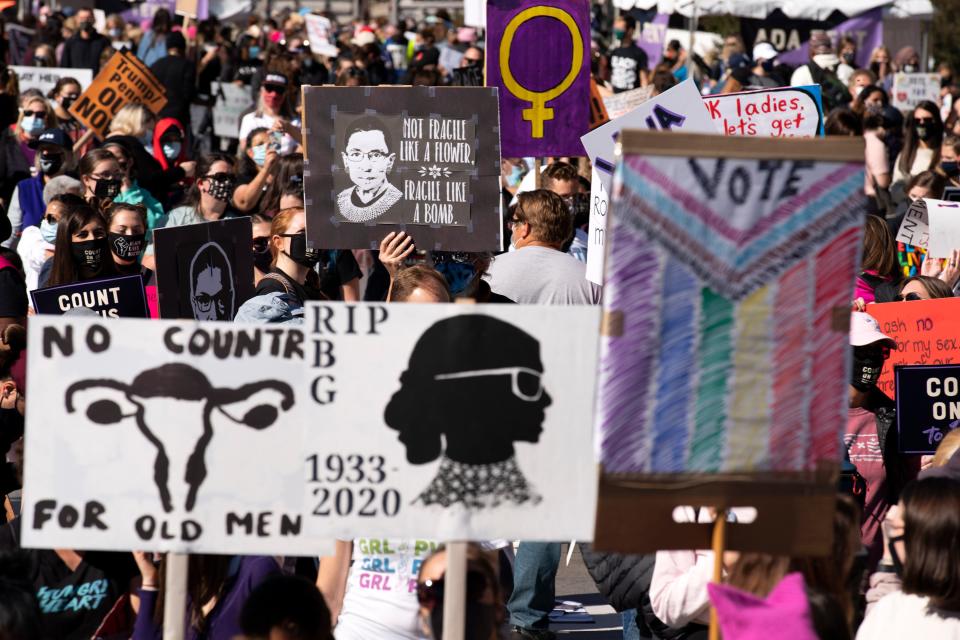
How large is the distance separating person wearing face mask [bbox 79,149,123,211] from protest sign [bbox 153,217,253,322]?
3.44 meters

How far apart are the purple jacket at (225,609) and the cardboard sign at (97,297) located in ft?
7.57

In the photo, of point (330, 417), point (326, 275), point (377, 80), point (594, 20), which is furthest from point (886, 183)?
point (594, 20)

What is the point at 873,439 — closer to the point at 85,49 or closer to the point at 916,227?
the point at 916,227

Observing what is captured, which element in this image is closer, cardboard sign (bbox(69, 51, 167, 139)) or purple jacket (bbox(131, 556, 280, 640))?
purple jacket (bbox(131, 556, 280, 640))

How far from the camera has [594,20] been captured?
98.3ft

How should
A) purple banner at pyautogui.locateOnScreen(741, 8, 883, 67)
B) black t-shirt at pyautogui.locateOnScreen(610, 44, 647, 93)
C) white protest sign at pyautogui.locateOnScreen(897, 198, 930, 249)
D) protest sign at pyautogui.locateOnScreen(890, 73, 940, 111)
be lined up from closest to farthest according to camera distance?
white protest sign at pyautogui.locateOnScreen(897, 198, 930, 249) < black t-shirt at pyautogui.locateOnScreen(610, 44, 647, 93) < protest sign at pyautogui.locateOnScreen(890, 73, 940, 111) < purple banner at pyautogui.locateOnScreen(741, 8, 883, 67)

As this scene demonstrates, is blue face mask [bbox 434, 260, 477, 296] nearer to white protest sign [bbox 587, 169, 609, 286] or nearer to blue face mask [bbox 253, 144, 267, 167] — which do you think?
white protest sign [bbox 587, 169, 609, 286]

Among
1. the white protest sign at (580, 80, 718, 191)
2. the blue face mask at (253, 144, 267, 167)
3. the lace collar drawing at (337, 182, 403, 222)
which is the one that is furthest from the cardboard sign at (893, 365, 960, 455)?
the blue face mask at (253, 144, 267, 167)

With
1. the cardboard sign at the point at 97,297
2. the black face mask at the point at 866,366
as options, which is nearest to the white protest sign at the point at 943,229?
the black face mask at the point at 866,366

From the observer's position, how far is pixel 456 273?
743cm

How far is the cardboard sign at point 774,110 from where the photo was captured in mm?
8070

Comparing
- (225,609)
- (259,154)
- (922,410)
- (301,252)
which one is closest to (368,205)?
(301,252)

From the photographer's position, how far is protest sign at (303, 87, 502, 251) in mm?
6270

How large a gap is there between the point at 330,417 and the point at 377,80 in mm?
16624
